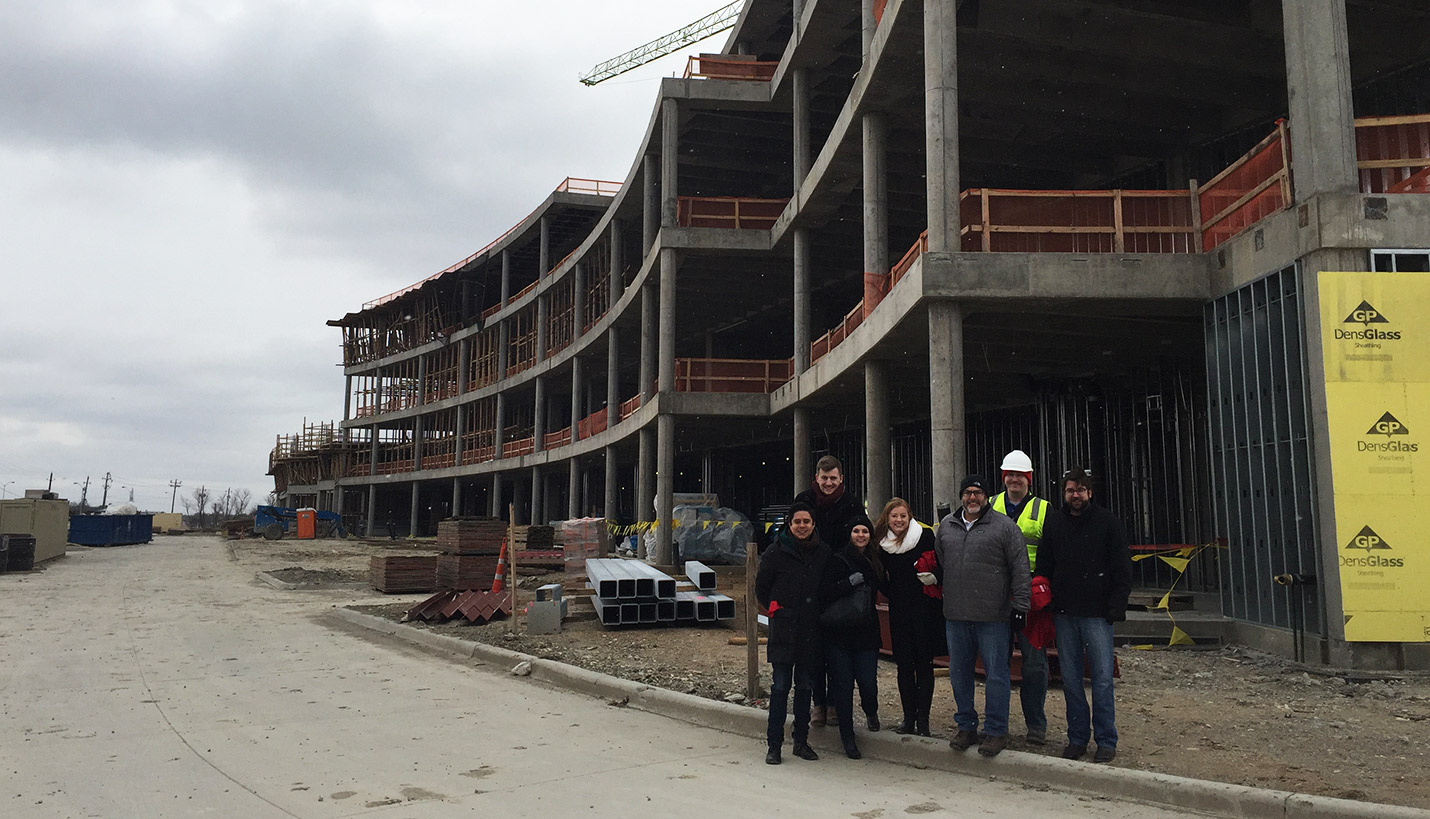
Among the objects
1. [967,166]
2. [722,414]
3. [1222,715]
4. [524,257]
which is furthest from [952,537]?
[524,257]

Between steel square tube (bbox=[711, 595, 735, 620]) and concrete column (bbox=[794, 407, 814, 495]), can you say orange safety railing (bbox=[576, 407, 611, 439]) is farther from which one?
steel square tube (bbox=[711, 595, 735, 620])

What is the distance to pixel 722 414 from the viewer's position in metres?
25.1

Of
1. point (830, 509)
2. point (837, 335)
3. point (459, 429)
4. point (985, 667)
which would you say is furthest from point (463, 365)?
point (985, 667)

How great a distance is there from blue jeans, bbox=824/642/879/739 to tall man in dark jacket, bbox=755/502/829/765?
0.11 meters

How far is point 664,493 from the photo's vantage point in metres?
24.8

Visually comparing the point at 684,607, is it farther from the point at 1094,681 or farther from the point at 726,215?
the point at 726,215

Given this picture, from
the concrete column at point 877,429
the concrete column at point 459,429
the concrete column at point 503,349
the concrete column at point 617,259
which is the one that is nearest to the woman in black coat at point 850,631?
the concrete column at point 877,429

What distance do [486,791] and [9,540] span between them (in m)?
27.9

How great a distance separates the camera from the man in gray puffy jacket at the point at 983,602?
18.5 feet

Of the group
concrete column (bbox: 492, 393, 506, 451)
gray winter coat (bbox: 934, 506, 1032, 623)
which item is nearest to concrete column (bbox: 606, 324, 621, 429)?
concrete column (bbox: 492, 393, 506, 451)

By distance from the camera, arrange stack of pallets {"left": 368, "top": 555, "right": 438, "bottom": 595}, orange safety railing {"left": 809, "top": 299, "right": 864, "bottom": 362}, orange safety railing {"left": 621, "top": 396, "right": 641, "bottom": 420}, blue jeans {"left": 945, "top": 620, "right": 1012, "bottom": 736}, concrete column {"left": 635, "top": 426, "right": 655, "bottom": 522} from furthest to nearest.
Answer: orange safety railing {"left": 621, "top": 396, "right": 641, "bottom": 420}, concrete column {"left": 635, "top": 426, "right": 655, "bottom": 522}, stack of pallets {"left": 368, "top": 555, "right": 438, "bottom": 595}, orange safety railing {"left": 809, "top": 299, "right": 864, "bottom": 362}, blue jeans {"left": 945, "top": 620, "right": 1012, "bottom": 736}

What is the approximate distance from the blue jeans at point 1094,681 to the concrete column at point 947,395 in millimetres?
6686

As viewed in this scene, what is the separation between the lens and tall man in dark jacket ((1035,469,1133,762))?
18.3 ft

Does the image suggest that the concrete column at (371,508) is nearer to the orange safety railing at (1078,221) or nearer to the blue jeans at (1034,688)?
the orange safety railing at (1078,221)
